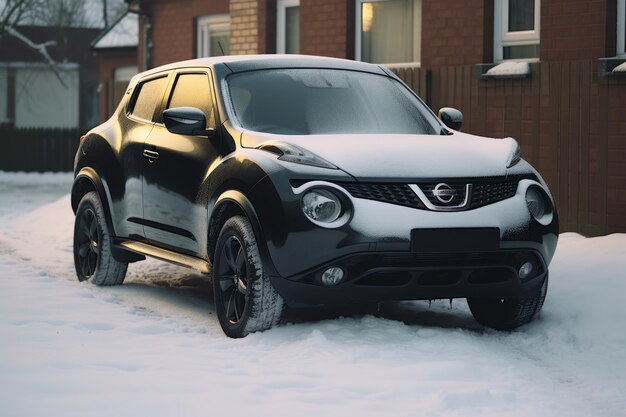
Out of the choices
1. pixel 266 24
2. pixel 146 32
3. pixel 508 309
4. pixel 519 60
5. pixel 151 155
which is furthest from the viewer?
pixel 146 32

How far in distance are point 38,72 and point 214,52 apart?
29.0 metres

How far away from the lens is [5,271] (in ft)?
35.1

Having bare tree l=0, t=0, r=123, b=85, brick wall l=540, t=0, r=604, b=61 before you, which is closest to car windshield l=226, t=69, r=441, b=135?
brick wall l=540, t=0, r=604, b=61

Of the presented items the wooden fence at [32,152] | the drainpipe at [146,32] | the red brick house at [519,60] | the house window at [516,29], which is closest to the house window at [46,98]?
the wooden fence at [32,152]

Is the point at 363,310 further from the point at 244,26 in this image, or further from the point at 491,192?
the point at 244,26

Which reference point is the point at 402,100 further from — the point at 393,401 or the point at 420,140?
the point at 393,401

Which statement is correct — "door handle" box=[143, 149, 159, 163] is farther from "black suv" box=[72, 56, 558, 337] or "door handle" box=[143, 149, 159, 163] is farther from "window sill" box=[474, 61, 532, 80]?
"window sill" box=[474, 61, 532, 80]

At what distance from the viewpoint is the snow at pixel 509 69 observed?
12602 millimetres

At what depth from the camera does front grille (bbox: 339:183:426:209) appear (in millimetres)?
6871

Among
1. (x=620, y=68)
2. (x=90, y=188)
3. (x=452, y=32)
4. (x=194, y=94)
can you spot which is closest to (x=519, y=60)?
(x=452, y=32)

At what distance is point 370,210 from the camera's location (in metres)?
6.81

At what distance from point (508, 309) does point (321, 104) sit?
1.78 metres

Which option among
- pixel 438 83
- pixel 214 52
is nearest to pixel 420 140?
pixel 438 83

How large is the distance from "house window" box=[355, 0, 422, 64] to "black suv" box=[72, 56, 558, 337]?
6.82 m
